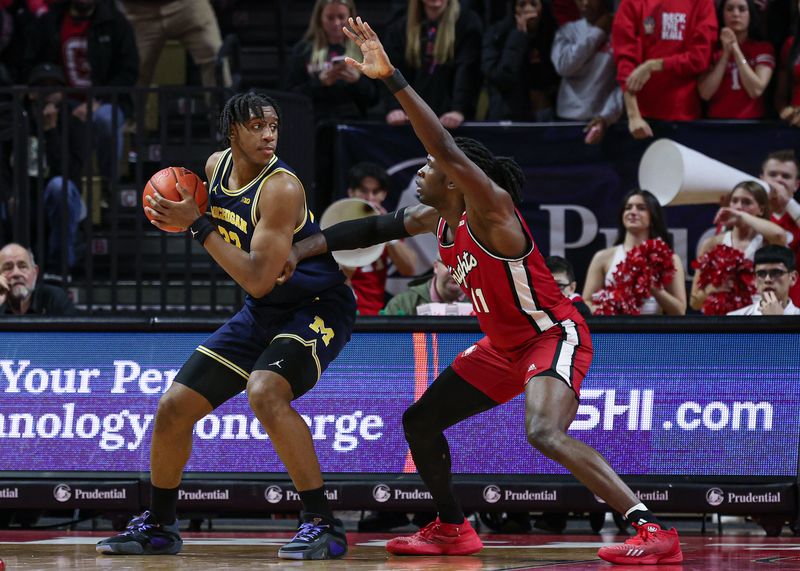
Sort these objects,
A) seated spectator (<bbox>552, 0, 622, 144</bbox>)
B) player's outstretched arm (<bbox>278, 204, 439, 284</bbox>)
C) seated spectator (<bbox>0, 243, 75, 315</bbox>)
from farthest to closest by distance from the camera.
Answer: seated spectator (<bbox>552, 0, 622, 144</bbox>) → seated spectator (<bbox>0, 243, 75, 315</bbox>) → player's outstretched arm (<bbox>278, 204, 439, 284</bbox>)

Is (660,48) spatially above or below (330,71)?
above

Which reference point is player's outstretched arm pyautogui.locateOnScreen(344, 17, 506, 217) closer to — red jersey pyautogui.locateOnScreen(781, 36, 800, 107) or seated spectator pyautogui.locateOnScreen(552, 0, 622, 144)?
seated spectator pyautogui.locateOnScreen(552, 0, 622, 144)

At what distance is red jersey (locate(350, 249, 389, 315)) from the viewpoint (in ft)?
30.3

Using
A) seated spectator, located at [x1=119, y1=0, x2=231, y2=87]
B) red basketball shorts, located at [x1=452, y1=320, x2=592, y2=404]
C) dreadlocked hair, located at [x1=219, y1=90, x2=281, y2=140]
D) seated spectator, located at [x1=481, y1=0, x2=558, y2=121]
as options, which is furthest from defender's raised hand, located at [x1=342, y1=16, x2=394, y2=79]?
seated spectator, located at [x1=119, y1=0, x2=231, y2=87]

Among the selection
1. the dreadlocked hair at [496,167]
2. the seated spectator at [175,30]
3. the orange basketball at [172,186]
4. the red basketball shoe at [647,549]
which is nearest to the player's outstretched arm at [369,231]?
the dreadlocked hair at [496,167]

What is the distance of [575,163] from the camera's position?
32.2ft

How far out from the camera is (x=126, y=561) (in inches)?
221

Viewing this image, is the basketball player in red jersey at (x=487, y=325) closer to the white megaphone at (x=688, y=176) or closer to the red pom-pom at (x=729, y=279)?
the red pom-pom at (x=729, y=279)

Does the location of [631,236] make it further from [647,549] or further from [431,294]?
[647,549]

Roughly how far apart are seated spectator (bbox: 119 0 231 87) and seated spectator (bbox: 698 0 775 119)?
4.27 metres

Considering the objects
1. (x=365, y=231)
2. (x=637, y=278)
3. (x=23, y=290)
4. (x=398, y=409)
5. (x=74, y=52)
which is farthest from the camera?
(x=74, y=52)

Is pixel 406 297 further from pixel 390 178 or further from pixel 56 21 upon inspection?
pixel 56 21

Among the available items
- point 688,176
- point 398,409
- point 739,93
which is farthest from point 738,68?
point 398,409

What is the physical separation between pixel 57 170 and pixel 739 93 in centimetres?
519
